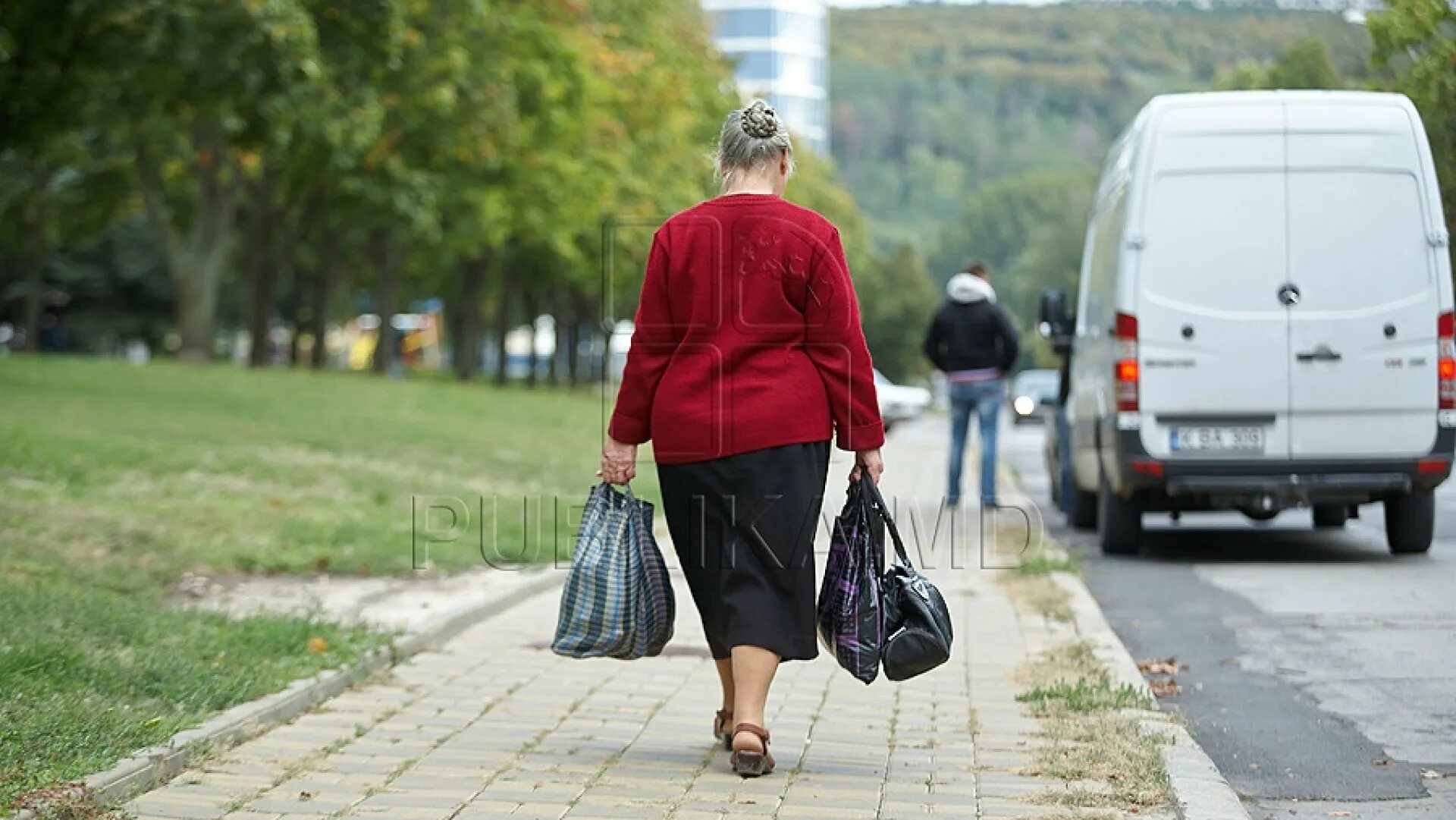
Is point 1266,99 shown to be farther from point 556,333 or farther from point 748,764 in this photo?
point 556,333

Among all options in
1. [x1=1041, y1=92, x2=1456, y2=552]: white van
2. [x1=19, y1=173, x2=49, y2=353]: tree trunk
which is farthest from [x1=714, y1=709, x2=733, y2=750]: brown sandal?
[x1=19, y1=173, x2=49, y2=353]: tree trunk

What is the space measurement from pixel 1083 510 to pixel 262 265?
25.7 metres

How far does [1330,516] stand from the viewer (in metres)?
14.9

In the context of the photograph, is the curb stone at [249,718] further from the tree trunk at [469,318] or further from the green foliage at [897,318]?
the green foliage at [897,318]

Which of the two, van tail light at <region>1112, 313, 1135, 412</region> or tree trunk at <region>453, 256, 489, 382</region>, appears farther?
tree trunk at <region>453, 256, 489, 382</region>

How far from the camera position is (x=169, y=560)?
1049 cm

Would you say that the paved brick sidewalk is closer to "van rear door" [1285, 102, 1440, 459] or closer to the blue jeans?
"van rear door" [1285, 102, 1440, 459]

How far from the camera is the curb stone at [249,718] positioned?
548 centimetres

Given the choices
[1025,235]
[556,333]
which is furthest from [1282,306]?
[1025,235]

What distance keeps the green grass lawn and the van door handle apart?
4.71m

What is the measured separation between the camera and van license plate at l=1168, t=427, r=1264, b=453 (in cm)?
1212

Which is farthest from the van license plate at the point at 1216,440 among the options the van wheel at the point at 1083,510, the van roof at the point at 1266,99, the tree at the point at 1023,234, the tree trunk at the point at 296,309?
the tree at the point at 1023,234

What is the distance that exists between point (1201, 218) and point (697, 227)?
6.69 m

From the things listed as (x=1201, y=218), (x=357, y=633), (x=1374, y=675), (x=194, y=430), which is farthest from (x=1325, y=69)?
(x=194, y=430)
